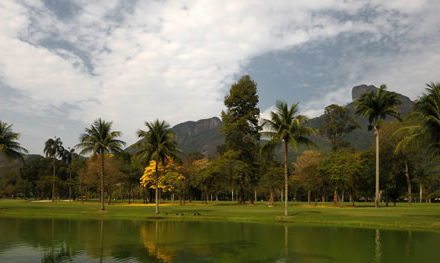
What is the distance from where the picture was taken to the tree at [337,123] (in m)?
106

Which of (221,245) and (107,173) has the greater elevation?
(107,173)

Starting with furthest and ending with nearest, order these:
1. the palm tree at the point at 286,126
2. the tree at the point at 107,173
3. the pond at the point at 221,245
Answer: the tree at the point at 107,173 < the palm tree at the point at 286,126 < the pond at the point at 221,245

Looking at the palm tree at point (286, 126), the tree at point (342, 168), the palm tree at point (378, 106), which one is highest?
the palm tree at point (378, 106)

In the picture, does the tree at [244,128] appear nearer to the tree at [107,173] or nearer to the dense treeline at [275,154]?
the dense treeline at [275,154]

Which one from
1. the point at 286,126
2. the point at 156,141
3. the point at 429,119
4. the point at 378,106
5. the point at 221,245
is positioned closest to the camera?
the point at 221,245

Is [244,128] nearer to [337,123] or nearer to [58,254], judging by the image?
[337,123]

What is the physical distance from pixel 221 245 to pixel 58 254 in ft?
31.9

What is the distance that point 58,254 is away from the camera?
23.3 metres

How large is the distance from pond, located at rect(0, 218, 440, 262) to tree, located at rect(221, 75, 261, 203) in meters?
54.8

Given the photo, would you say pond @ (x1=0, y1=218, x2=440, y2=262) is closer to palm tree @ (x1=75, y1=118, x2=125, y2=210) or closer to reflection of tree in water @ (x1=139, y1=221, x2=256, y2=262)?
reflection of tree in water @ (x1=139, y1=221, x2=256, y2=262)

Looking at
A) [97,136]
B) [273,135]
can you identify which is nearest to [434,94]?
[273,135]

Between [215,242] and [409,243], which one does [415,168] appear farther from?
[215,242]

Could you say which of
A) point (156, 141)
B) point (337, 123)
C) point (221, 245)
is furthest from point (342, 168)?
point (221, 245)

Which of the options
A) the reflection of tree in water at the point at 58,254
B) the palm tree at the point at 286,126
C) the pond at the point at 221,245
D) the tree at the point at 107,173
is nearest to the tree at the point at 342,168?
the palm tree at the point at 286,126
